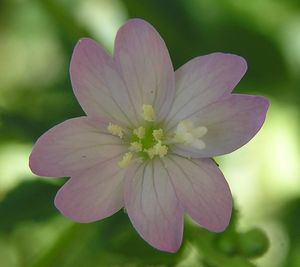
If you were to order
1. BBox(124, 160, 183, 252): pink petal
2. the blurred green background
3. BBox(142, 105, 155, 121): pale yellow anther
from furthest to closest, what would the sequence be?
1. the blurred green background
2. BBox(142, 105, 155, 121): pale yellow anther
3. BBox(124, 160, 183, 252): pink petal

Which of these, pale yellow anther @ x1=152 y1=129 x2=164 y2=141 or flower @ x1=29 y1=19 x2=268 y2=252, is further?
pale yellow anther @ x1=152 y1=129 x2=164 y2=141

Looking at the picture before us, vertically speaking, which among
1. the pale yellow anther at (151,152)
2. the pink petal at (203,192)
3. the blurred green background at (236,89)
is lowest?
the blurred green background at (236,89)

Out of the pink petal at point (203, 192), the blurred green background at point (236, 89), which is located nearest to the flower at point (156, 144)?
the pink petal at point (203, 192)

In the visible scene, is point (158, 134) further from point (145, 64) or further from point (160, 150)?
point (145, 64)

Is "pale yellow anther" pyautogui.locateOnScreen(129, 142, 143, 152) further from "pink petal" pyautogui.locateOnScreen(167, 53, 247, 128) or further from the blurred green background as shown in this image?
the blurred green background

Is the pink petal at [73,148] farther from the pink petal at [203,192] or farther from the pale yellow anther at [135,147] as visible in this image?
the pink petal at [203,192]

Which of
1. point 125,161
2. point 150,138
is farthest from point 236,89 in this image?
point 125,161

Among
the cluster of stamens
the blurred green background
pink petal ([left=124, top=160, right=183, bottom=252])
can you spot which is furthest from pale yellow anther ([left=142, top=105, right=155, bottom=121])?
the blurred green background
